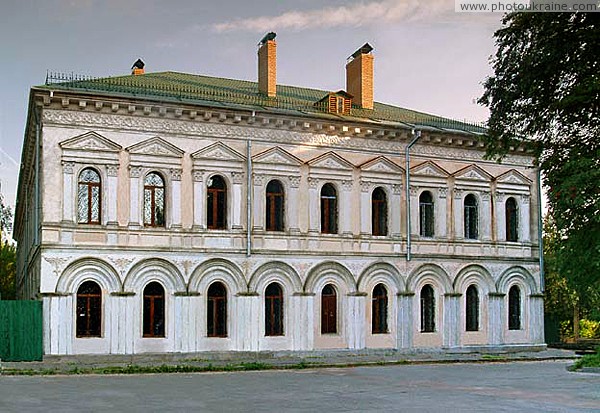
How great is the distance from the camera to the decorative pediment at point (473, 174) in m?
34.2

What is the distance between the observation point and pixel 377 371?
25438 millimetres

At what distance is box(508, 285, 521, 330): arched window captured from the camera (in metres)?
35.2

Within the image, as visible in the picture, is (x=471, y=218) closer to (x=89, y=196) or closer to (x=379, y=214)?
(x=379, y=214)

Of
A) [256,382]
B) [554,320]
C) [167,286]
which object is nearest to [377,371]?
[256,382]

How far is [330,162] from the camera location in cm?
3188

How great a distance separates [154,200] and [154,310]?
11.8ft

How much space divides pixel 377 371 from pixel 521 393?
786 centimetres

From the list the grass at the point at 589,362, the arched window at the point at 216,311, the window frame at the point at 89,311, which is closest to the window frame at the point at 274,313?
the arched window at the point at 216,311

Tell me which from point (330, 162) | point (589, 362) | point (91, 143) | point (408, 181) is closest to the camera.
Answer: point (589, 362)

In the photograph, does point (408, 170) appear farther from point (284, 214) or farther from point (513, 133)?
point (513, 133)

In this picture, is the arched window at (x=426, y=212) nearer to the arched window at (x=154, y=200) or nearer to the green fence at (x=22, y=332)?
the arched window at (x=154, y=200)

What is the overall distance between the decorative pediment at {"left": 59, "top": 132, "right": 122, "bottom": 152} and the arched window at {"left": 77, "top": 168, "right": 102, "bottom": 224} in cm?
76

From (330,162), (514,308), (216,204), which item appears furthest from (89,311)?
(514,308)

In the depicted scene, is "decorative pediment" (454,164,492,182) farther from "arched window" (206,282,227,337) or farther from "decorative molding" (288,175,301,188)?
"arched window" (206,282,227,337)
